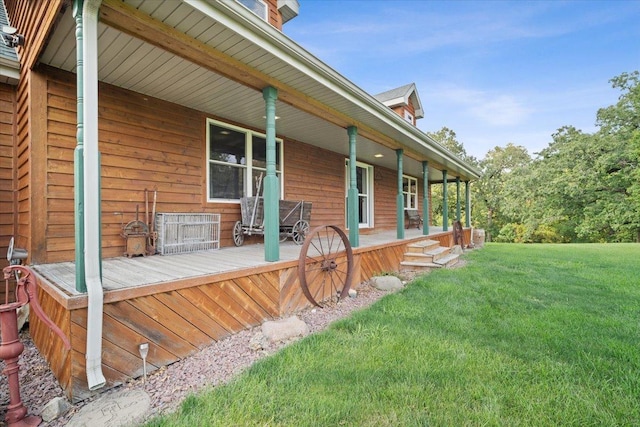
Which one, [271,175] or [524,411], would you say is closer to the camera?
[524,411]

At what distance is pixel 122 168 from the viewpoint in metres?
3.88

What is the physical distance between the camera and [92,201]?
2.06 meters

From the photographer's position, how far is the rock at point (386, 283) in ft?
15.1

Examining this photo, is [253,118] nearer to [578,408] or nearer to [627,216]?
[578,408]

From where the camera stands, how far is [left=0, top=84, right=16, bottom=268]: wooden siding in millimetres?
3512

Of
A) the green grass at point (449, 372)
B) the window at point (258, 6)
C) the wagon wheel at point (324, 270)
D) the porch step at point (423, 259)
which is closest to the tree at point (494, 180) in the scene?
the porch step at point (423, 259)

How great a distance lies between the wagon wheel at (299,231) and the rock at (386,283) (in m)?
1.49

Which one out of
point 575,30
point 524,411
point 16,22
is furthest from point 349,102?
point 575,30

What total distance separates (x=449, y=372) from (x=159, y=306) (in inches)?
84.5

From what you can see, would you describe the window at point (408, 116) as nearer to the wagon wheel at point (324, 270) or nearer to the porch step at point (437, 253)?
the porch step at point (437, 253)

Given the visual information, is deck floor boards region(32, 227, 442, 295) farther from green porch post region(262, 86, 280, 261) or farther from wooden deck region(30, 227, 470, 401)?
green porch post region(262, 86, 280, 261)

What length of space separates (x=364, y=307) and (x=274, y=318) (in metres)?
1.13

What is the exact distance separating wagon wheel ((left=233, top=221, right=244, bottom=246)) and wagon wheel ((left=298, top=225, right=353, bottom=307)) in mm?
1519

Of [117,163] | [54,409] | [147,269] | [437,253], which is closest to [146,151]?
[117,163]
